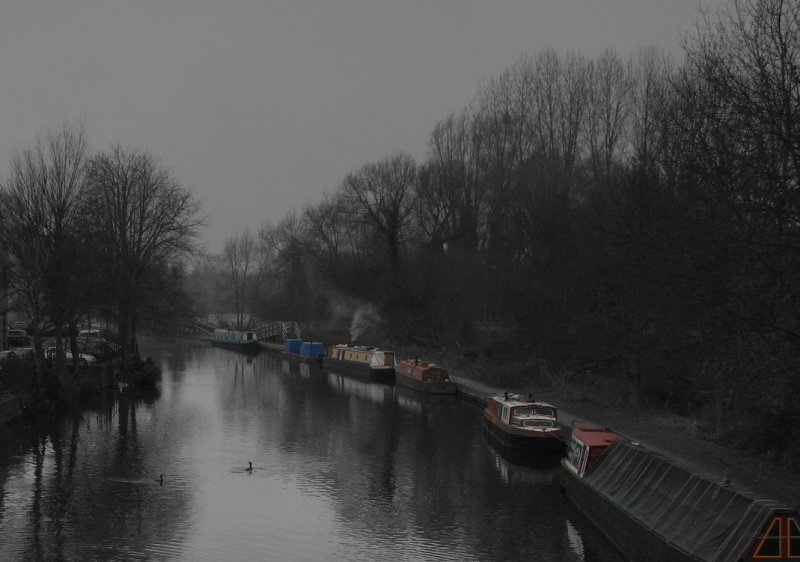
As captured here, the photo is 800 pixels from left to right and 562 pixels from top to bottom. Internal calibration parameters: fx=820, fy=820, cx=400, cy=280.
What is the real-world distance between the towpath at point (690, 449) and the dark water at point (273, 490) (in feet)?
10.1

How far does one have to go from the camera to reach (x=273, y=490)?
2170 cm

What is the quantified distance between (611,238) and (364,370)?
2724 centimetres

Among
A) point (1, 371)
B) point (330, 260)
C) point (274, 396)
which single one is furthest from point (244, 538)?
point (330, 260)

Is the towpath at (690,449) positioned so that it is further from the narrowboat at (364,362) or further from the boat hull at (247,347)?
the boat hull at (247,347)

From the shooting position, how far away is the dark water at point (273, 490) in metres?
17.1

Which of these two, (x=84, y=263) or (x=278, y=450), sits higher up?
(x=84, y=263)

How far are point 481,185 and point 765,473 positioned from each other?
3714cm

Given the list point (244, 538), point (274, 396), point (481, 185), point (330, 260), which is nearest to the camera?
point (244, 538)

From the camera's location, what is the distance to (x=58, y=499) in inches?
792

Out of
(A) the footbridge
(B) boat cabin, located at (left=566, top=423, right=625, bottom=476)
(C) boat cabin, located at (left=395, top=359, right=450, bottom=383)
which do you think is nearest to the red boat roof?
(B) boat cabin, located at (left=566, top=423, right=625, bottom=476)

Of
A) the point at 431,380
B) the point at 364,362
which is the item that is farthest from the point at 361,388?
the point at 431,380

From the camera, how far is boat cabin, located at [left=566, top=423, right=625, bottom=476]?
1988cm

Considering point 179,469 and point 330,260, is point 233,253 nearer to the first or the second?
point 330,260

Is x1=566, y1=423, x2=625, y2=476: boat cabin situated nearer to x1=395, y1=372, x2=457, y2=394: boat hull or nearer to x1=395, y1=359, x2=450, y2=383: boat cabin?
x1=395, y1=372, x2=457, y2=394: boat hull
